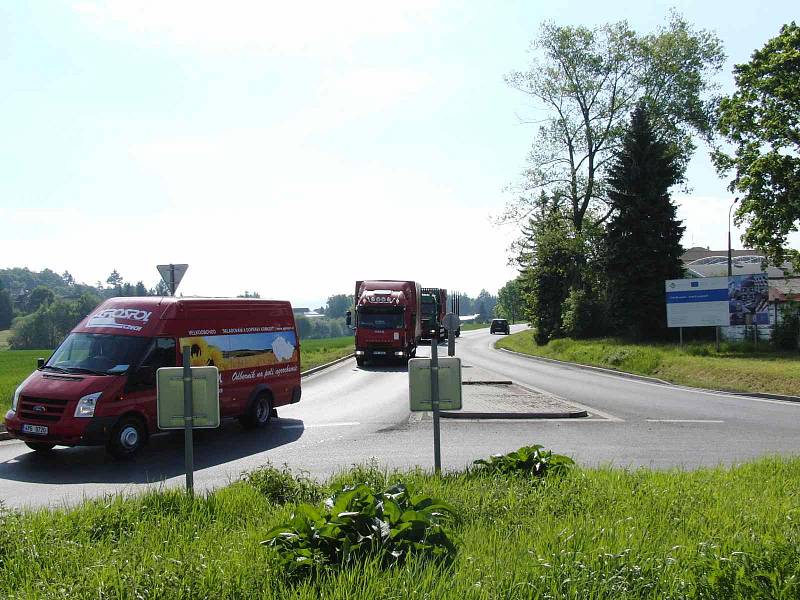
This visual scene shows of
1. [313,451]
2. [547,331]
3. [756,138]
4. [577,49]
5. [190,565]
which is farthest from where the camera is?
[547,331]

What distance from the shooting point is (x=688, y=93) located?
1735 inches

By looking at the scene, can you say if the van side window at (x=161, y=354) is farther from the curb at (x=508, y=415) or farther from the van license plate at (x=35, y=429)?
the curb at (x=508, y=415)

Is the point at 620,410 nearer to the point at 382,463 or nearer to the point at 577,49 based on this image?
the point at 382,463

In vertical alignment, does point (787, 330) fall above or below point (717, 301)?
below

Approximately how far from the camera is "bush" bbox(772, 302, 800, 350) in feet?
101

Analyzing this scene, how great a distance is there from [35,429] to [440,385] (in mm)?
6210

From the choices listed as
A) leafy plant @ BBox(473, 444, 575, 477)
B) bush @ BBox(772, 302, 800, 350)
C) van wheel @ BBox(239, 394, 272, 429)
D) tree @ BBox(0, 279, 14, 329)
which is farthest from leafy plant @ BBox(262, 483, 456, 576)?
tree @ BBox(0, 279, 14, 329)

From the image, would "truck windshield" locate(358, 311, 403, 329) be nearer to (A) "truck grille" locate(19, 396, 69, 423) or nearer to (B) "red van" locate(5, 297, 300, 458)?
(B) "red van" locate(5, 297, 300, 458)

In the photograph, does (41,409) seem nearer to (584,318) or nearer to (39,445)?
(39,445)

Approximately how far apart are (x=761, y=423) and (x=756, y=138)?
22183 millimetres

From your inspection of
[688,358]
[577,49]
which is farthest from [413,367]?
[577,49]

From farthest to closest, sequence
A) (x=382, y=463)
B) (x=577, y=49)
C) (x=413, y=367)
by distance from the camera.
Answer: (x=577, y=49) < (x=382, y=463) < (x=413, y=367)

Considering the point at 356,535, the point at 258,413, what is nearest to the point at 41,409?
the point at 258,413

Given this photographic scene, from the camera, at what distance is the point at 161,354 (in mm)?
Answer: 11688
